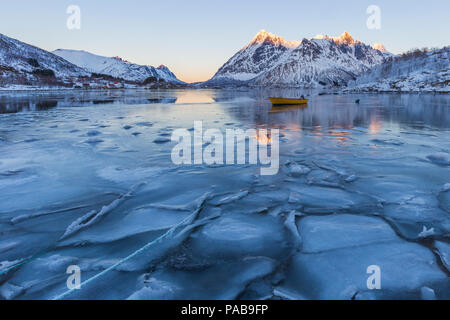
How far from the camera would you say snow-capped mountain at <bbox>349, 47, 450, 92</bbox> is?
93.9 meters

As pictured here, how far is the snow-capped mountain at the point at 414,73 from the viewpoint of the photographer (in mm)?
93919

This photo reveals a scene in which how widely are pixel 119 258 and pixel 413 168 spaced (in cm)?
642

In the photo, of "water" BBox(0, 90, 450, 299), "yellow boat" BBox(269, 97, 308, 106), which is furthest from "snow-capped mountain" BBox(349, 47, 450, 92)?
"water" BBox(0, 90, 450, 299)

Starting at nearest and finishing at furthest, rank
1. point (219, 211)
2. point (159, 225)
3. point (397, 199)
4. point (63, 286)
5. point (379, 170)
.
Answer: point (63, 286) < point (159, 225) < point (219, 211) < point (397, 199) < point (379, 170)

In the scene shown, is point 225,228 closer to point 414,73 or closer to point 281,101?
point 281,101

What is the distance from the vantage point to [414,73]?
112938 millimetres

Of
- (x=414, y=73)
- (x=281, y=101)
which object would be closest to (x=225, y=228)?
(x=281, y=101)

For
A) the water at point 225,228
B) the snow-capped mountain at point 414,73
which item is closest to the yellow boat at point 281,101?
the water at point 225,228

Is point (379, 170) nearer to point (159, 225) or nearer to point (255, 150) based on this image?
point (255, 150)

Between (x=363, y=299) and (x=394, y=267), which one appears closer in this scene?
(x=363, y=299)

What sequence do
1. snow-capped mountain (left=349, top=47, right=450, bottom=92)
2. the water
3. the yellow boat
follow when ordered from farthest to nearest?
snow-capped mountain (left=349, top=47, right=450, bottom=92), the yellow boat, the water

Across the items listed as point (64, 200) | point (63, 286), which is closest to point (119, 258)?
point (63, 286)

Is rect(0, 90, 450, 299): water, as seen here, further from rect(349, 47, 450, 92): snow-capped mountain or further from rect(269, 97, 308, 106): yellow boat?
rect(349, 47, 450, 92): snow-capped mountain
